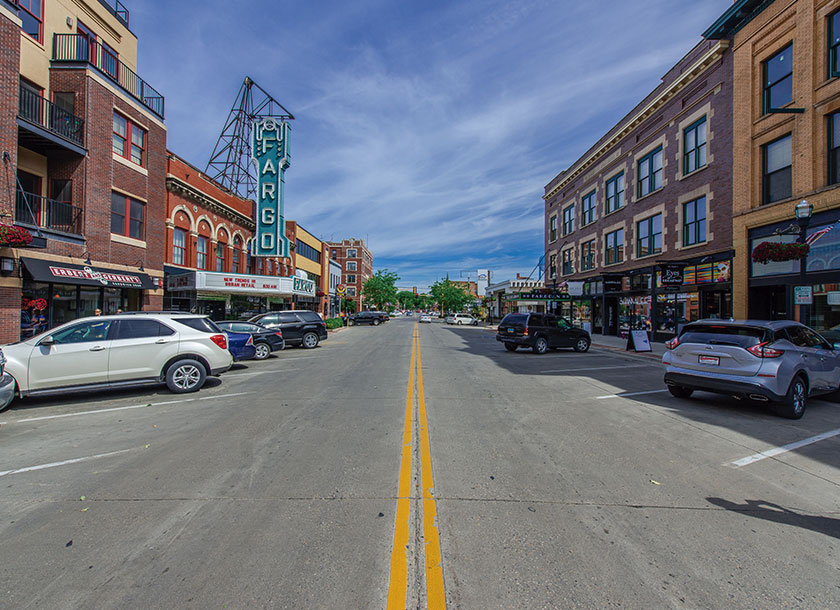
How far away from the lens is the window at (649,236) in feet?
73.0

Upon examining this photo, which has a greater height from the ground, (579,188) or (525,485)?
(579,188)

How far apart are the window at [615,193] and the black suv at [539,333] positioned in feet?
37.9

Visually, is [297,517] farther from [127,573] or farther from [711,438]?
[711,438]

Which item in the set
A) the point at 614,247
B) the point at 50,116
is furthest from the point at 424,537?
the point at 614,247

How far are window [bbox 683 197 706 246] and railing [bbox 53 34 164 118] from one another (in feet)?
82.4

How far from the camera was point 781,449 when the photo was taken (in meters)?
5.46

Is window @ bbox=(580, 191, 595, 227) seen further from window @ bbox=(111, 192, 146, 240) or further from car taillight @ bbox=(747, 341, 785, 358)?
window @ bbox=(111, 192, 146, 240)

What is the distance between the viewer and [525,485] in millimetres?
4254

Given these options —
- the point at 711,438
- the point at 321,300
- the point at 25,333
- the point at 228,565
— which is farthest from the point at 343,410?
the point at 321,300

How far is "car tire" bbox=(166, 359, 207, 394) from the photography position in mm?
8750

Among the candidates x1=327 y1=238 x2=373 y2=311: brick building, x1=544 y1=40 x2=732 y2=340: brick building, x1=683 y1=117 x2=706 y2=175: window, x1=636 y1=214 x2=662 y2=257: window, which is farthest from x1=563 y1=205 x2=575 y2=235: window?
x1=327 y1=238 x2=373 y2=311: brick building

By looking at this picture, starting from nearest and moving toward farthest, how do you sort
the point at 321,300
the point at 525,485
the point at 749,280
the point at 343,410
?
the point at 525,485 < the point at 343,410 < the point at 749,280 < the point at 321,300

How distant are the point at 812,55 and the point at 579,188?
17.4 meters

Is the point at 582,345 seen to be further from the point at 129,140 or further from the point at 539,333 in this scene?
the point at 129,140
